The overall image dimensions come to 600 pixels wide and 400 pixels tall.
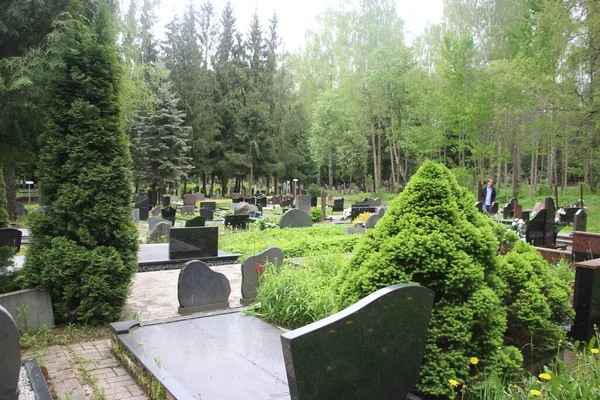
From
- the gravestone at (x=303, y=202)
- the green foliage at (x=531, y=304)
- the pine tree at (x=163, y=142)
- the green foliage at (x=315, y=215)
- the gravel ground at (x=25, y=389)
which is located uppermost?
the pine tree at (x=163, y=142)

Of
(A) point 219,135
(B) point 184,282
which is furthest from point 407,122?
(B) point 184,282

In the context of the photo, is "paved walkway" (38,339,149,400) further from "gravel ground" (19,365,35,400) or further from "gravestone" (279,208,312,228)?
"gravestone" (279,208,312,228)

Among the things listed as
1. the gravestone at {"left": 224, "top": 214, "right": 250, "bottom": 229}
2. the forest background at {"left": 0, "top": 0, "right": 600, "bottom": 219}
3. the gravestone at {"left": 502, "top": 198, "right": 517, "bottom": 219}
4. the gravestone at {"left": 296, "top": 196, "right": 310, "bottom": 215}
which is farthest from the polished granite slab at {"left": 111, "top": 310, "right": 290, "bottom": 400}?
the gravestone at {"left": 502, "top": 198, "right": 517, "bottom": 219}

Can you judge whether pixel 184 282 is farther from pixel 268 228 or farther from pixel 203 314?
pixel 268 228

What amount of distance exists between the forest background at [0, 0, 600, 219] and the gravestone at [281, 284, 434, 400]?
16.1 meters

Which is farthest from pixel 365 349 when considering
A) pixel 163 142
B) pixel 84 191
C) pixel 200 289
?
pixel 163 142

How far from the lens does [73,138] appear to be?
6.34m

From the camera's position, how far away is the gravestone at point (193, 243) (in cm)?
1097

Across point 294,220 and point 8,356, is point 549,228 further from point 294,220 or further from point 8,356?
point 8,356

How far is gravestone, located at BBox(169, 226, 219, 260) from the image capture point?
36.0 ft

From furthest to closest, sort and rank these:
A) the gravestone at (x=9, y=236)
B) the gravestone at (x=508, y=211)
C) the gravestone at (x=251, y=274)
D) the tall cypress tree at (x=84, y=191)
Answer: the gravestone at (x=508, y=211) → the gravestone at (x=9, y=236) → the gravestone at (x=251, y=274) → the tall cypress tree at (x=84, y=191)

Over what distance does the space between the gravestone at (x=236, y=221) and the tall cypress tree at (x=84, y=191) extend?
37.5 ft

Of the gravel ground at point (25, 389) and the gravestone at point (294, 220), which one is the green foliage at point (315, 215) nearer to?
the gravestone at point (294, 220)

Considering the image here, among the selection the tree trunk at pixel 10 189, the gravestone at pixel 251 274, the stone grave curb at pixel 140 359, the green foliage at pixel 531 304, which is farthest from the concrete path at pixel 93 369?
the tree trunk at pixel 10 189
